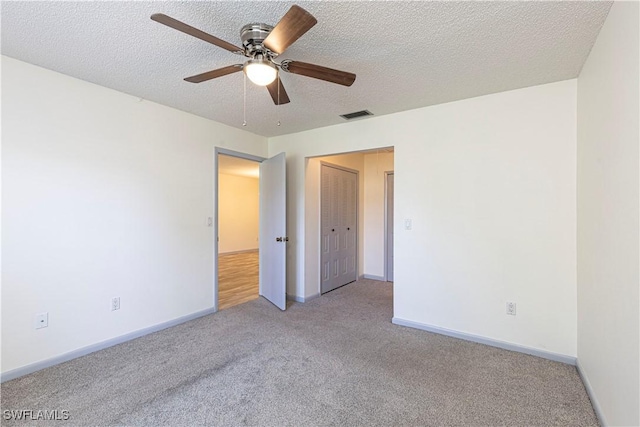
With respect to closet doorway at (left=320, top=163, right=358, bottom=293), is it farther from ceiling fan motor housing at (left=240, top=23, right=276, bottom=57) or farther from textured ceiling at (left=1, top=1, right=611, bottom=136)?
ceiling fan motor housing at (left=240, top=23, right=276, bottom=57)

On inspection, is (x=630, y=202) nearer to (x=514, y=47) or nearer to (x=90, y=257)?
(x=514, y=47)

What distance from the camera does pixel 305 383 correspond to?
213 centimetres

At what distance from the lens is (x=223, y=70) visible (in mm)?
1830

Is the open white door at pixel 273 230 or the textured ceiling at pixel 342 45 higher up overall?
the textured ceiling at pixel 342 45

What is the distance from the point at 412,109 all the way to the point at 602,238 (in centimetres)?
205

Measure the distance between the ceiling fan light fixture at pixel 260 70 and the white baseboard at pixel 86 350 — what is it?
2.72m

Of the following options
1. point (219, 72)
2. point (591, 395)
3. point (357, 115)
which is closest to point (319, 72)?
point (219, 72)

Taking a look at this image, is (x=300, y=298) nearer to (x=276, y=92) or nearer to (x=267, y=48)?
(x=276, y=92)

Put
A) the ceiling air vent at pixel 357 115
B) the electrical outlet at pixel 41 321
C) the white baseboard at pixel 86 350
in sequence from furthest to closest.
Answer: the ceiling air vent at pixel 357 115 → the electrical outlet at pixel 41 321 → the white baseboard at pixel 86 350

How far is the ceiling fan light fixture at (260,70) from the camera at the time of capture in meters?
1.65

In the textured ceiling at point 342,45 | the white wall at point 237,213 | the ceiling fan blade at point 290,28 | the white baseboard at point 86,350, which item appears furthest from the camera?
the white wall at point 237,213

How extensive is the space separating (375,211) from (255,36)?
4.07 meters

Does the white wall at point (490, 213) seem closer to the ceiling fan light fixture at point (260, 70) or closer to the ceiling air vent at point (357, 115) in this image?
the ceiling air vent at point (357, 115)

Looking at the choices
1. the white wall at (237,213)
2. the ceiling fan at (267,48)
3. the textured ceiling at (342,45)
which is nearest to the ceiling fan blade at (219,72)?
the ceiling fan at (267,48)
